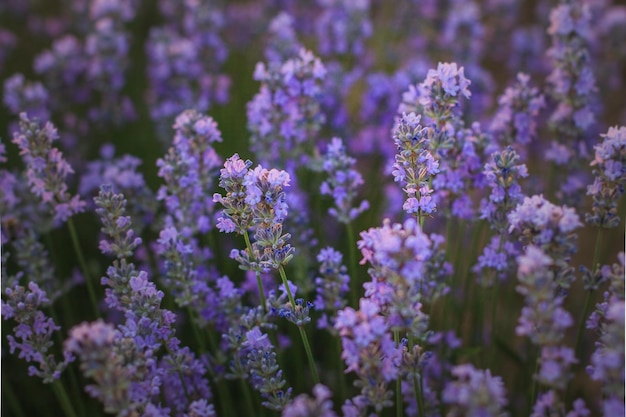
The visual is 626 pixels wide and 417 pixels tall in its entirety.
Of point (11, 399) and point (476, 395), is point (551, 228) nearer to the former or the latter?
point (476, 395)

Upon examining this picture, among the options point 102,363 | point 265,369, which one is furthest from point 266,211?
point 102,363

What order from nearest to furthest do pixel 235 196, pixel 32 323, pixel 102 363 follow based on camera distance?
pixel 102 363
pixel 235 196
pixel 32 323

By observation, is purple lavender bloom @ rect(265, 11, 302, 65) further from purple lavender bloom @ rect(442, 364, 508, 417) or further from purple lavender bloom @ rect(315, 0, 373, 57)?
purple lavender bloom @ rect(442, 364, 508, 417)

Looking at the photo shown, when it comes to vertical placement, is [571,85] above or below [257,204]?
above

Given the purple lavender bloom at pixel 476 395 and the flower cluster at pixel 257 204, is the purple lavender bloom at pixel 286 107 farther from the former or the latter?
the purple lavender bloom at pixel 476 395

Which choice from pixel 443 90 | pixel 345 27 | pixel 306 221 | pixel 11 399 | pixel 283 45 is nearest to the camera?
pixel 443 90

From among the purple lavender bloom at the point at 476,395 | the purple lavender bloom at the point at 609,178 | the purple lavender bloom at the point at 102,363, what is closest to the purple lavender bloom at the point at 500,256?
the purple lavender bloom at the point at 609,178

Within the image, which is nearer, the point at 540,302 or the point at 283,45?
the point at 540,302
